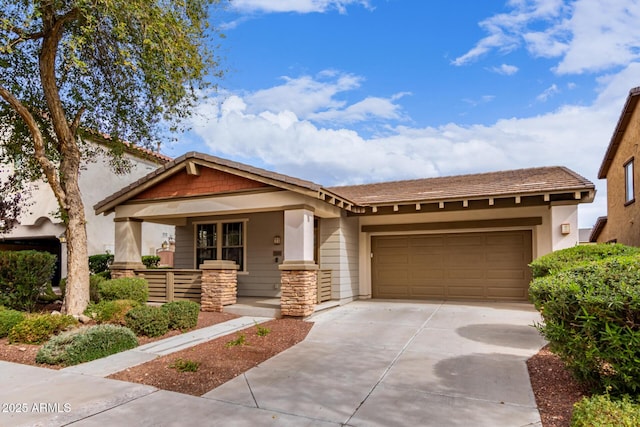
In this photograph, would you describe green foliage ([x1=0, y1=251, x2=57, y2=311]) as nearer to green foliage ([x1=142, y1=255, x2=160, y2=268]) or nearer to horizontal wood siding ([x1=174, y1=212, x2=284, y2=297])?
horizontal wood siding ([x1=174, y1=212, x2=284, y2=297])

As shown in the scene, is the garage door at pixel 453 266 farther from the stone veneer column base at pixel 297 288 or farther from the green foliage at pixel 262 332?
the green foliage at pixel 262 332

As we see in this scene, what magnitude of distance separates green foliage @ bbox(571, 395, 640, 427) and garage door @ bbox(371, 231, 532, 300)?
8140mm

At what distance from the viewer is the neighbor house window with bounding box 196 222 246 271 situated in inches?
504

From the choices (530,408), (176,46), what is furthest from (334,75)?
(530,408)

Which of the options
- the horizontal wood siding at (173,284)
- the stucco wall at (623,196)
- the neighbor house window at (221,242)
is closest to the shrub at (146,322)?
the horizontal wood siding at (173,284)

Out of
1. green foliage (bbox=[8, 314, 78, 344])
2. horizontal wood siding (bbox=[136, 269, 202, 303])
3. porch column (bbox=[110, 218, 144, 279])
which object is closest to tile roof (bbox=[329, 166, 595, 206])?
horizontal wood siding (bbox=[136, 269, 202, 303])

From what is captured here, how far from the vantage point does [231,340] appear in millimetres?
7211

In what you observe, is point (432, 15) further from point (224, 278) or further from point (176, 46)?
point (224, 278)

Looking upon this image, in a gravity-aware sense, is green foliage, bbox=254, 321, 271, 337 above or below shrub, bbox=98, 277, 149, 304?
below

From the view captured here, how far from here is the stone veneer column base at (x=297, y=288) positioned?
9070mm

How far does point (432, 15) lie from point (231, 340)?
28.5 feet

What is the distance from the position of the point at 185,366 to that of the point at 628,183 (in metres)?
15.1

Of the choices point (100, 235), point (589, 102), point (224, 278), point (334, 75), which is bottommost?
point (224, 278)

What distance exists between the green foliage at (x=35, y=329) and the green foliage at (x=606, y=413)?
7.75 meters
